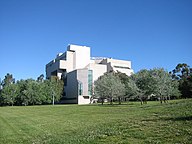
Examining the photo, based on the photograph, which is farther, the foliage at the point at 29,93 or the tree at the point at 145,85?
the foliage at the point at 29,93

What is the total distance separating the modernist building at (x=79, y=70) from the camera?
4373 inches

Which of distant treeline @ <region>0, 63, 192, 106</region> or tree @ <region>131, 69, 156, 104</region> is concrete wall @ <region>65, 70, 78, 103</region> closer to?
distant treeline @ <region>0, 63, 192, 106</region>

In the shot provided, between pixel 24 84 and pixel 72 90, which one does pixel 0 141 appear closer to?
pixel 24 84

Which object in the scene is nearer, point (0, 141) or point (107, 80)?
point (0, 141)

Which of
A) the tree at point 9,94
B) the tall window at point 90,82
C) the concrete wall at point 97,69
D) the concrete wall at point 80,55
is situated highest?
the concrete wall at point 80,55


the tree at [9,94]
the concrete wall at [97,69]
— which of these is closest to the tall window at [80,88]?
the concrete wall at [97,69]

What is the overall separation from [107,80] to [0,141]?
6091cm

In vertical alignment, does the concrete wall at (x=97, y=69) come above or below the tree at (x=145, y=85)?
above

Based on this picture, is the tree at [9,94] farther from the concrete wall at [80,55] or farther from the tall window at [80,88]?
the concrete wall at [80,55]

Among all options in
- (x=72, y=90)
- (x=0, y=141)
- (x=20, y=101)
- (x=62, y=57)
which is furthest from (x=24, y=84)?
(x=0, y=141)

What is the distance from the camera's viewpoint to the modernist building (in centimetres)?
11106

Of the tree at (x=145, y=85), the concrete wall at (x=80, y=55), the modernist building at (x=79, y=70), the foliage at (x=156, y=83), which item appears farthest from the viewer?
the concrete wall at (x=80, y=55)

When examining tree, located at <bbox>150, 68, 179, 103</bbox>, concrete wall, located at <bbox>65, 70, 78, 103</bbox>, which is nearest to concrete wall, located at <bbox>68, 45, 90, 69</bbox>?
concrete wall, located at <bbox>65, 70, 78, 103</bbox>

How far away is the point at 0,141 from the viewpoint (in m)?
13.0
